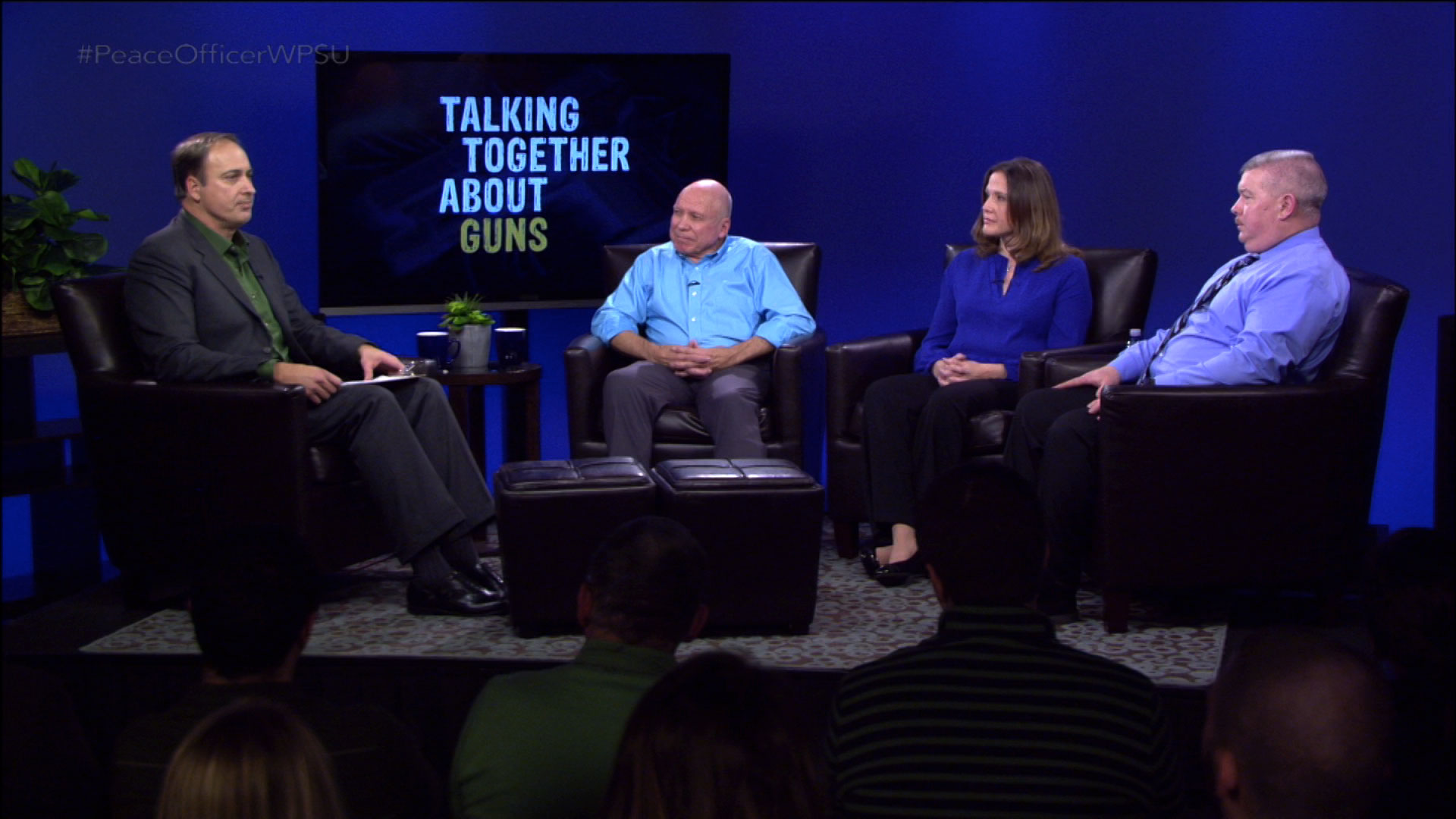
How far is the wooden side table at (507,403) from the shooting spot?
4.72 meters

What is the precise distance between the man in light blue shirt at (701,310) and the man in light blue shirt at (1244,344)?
983mm

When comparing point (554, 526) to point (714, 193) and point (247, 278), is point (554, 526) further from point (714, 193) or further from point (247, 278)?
point (714, 193)

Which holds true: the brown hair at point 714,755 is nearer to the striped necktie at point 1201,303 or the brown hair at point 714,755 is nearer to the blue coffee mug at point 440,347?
the striped necktie at point 1201,303

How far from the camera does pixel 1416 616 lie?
6.55 ft

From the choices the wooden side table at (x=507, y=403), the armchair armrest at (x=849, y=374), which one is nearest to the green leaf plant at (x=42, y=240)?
the wooden side table at (x=507, y=403)

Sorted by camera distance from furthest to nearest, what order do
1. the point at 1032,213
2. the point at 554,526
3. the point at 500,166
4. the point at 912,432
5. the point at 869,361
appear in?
the point at 500,166, the point at 869,361, the point at 1032,213, the point at 912,432, the point at 554,526

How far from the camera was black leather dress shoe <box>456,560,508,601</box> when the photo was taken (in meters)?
4.01

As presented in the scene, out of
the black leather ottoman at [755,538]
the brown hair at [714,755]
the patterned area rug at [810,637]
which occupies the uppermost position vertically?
the brown hair at [714,755]

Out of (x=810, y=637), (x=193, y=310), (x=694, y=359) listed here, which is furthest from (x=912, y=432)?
(x=193, y=310)

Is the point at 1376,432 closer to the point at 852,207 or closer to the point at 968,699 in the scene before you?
the point at 852,207

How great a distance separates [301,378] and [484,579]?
714mm

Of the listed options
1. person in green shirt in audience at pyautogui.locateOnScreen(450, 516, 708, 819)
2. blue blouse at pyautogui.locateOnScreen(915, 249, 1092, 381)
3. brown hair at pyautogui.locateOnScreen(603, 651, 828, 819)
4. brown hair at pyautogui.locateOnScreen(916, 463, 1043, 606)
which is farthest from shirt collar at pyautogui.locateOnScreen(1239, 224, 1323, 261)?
brown hair at pyautogui.locateOnScreen(603, 651, 828, 819)

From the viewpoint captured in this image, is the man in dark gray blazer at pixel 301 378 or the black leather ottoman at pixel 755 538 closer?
the black leather ottoman at pixel 755 538

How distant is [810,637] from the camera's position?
379cm
